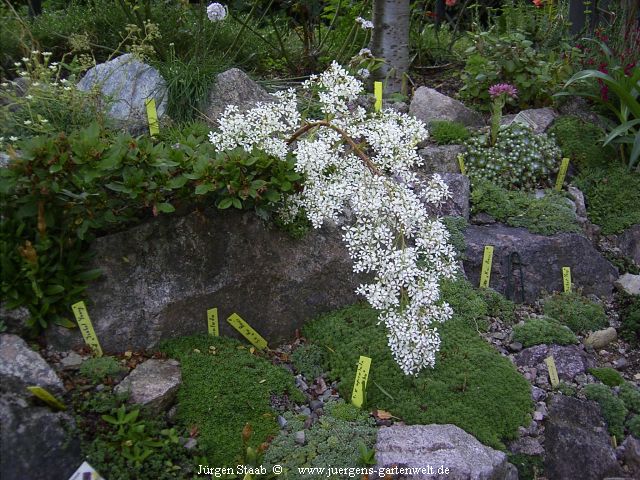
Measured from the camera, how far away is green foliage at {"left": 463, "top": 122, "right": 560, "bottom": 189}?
4793 millimetres

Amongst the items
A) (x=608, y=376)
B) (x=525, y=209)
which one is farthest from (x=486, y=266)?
(x=608, y=376)

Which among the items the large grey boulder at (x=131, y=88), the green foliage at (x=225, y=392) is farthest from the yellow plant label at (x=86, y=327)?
the large grey boulder at (x=131, y=88)

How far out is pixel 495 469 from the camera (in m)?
2.62

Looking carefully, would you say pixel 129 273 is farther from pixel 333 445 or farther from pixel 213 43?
pixel 213 43

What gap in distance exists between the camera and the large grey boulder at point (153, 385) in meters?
2.71

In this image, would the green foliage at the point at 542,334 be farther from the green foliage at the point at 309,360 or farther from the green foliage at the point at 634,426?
the green foliage at the point at 309,360

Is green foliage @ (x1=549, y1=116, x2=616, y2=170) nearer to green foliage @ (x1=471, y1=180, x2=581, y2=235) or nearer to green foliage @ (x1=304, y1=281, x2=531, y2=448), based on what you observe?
green foliage @ (x1=471, y1=180, x2=581, y2=235)

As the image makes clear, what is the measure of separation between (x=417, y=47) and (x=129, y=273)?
15.7ft

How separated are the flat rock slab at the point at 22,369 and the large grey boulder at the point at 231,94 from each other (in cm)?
225

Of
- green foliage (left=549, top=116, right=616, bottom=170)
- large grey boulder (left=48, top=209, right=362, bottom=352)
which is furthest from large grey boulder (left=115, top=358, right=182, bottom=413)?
green foliage (left=549, top=116, right=616, bottom=170)

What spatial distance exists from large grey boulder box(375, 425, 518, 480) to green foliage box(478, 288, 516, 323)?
4.00 feet

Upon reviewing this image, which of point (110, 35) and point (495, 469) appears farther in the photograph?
point (110, 35)

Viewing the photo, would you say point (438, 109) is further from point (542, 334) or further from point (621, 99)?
point (542, 334)

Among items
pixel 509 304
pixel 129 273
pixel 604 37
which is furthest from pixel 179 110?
pixel 604 37
